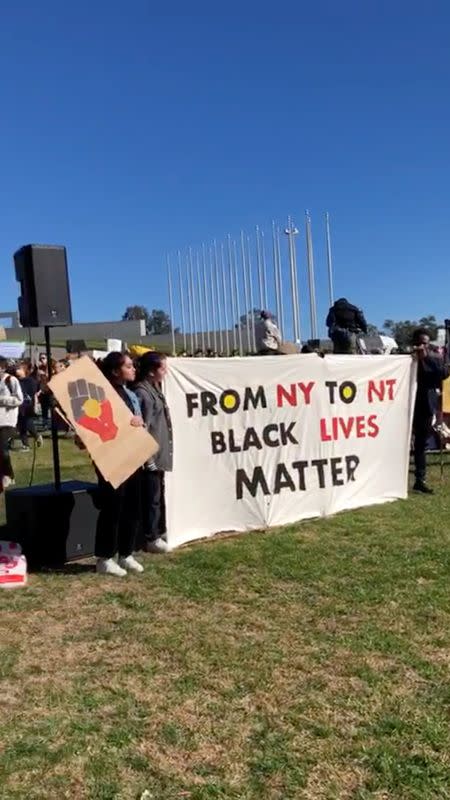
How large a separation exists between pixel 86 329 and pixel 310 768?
8956 centimetres

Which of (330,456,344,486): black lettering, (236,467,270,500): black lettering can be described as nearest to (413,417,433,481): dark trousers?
(330,456,344,486): black lettering

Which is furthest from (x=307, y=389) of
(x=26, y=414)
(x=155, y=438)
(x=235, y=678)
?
(x=26, y=414)

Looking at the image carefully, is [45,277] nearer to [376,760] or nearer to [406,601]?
[406,601]

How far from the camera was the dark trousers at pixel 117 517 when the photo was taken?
19.1 feet

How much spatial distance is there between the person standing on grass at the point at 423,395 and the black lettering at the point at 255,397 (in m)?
2.67

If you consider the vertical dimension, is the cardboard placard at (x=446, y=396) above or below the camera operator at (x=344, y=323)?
below

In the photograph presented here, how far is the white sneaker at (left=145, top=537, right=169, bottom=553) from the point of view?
663 centimetres

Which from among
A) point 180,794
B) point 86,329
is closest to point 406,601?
point 180,794

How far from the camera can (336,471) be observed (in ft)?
26.1

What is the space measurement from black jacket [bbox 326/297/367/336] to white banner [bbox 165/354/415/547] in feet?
11.3

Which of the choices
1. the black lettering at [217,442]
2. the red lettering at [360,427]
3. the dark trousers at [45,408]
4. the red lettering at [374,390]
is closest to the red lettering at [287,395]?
the black lettering at [217,442]

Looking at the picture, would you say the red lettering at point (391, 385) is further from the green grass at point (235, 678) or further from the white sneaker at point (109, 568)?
the white sneaker at point (109, 568)

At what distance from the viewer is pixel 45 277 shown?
22.3ft

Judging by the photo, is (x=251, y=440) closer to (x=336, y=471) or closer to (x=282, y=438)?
(x=282, y=438)
